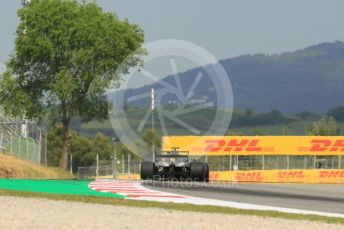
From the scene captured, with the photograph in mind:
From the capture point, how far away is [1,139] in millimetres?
42531

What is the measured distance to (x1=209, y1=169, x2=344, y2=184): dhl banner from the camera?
5862 cm

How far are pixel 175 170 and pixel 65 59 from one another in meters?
21.9

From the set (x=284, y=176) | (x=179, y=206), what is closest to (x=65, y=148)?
(x=284, y=176)

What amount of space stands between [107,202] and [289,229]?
5842 mm

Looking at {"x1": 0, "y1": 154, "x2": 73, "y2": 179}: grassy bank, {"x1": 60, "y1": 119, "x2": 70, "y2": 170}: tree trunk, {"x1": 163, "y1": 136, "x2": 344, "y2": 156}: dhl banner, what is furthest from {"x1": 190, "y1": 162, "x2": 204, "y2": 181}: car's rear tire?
{"x1": 163, "y1": 136, "x2": 344, "y2": 156}: dhl banner

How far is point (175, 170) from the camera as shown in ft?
110

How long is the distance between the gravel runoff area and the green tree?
114 ft

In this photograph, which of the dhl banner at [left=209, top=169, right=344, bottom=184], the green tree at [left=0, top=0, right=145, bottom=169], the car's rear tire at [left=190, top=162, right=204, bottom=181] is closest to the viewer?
the car's rear tire at [left=190, top=162, right=204, bottom=181]

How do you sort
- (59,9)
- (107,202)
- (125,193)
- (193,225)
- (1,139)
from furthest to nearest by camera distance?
(59,9), (1,139), (125,193), (107,202), (193,225)

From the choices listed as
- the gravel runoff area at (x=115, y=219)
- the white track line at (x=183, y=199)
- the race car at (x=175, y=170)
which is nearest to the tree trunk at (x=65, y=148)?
the race car at (x=175, y=170)

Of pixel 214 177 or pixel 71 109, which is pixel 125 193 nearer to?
pixel 71 109

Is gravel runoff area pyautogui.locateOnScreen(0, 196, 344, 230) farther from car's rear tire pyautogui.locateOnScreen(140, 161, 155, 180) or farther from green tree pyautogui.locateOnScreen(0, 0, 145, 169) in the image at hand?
green tree pyautogui.locateOnScreen(0, 0, 145, 169)

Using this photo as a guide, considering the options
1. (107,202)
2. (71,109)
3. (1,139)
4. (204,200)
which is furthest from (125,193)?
(71,109)

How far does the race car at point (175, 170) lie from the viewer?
33.2 meters
